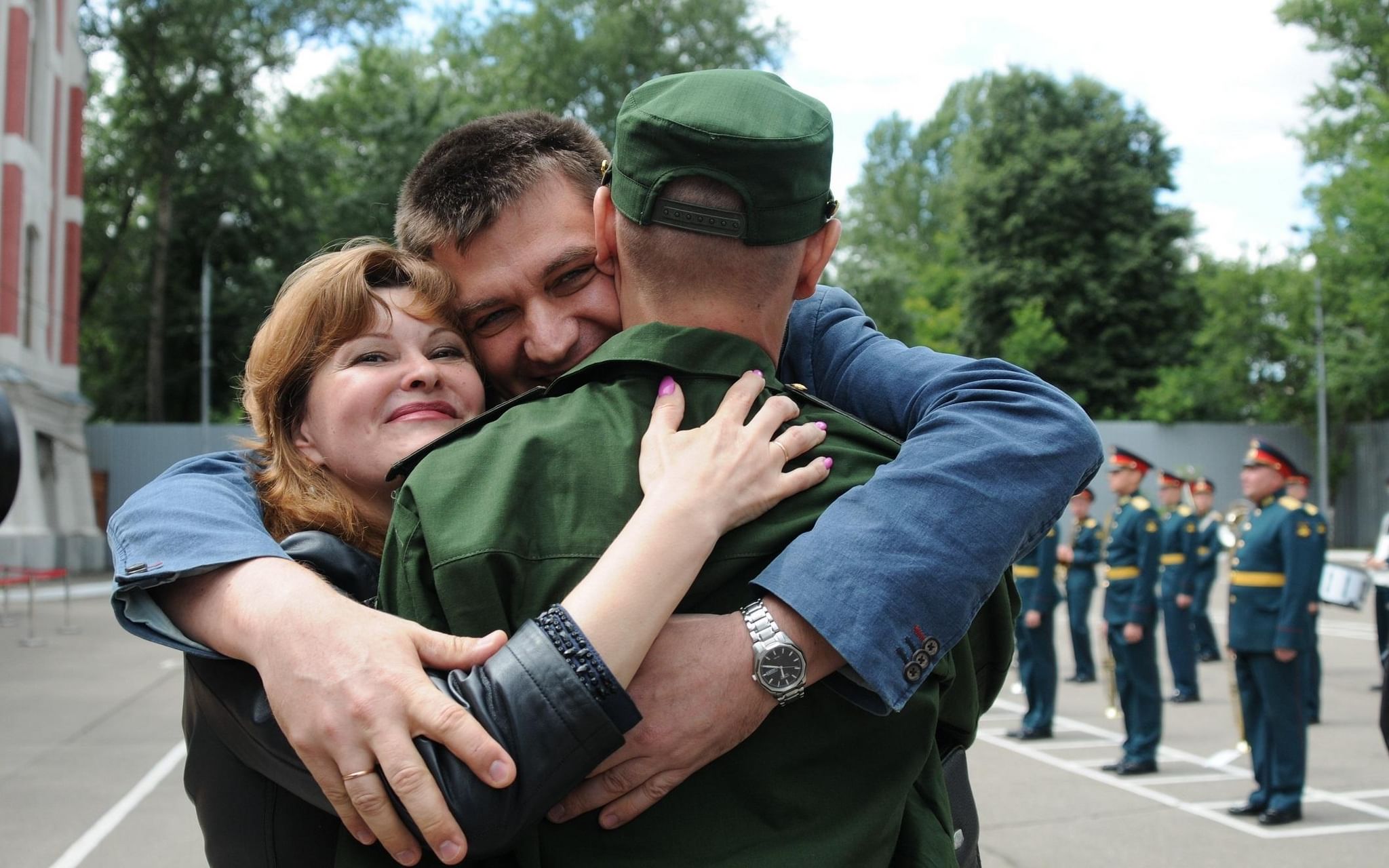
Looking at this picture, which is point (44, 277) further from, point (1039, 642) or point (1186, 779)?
point (1186, 779)

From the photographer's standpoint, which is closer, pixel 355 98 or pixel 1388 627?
pixel 1388 627

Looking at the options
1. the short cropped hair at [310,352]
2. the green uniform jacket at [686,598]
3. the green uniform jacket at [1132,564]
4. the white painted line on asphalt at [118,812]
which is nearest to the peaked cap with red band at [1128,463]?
the green uniform jacket at [1132,564]

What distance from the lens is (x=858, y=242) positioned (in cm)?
5238

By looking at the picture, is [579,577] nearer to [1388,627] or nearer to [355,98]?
[1388,627]

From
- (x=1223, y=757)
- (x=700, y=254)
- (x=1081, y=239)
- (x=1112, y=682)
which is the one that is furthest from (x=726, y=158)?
(x=1081, y=239)

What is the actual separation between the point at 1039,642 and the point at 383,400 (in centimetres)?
910

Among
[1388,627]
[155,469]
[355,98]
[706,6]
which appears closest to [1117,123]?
[706,6]

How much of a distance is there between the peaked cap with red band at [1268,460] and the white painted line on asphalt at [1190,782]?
88.7 inches

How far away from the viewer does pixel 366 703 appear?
116 cm

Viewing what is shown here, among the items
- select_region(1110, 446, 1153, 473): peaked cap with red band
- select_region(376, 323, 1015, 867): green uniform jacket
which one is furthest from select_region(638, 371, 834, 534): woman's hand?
select_region(1110, 446, 1153, 473): peaked cap with red band

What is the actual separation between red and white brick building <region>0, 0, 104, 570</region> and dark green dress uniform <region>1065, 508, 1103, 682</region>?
17921mm

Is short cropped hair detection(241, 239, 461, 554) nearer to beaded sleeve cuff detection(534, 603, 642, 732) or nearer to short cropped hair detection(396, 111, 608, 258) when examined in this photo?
short cropped hair detection(396, 111, 608, 258)

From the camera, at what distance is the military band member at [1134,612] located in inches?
326

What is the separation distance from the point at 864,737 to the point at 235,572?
A: 74cm
